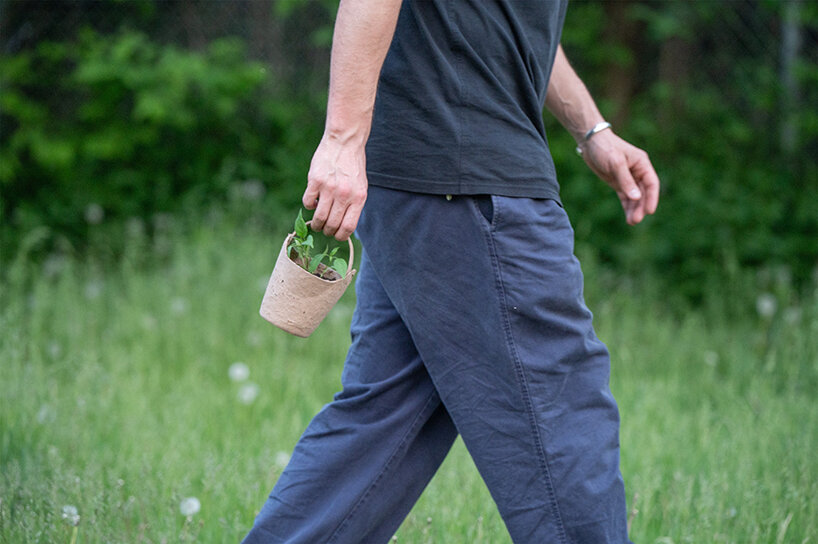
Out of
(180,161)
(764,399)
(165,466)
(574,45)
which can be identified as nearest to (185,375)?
(165,466)

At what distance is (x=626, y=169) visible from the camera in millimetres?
1896

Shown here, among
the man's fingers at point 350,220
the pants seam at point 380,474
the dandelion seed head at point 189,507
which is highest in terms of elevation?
the man's fingers at point 350,220

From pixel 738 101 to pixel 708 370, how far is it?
2676mm

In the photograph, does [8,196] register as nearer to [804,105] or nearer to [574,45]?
[574,45]

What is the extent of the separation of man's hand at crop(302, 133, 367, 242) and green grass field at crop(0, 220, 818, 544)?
1.01 m

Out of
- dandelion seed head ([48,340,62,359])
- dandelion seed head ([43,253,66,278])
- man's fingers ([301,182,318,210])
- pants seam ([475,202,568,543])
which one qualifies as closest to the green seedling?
man's fingers ([301,182,318,210])

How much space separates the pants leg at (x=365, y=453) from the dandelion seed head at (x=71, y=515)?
0.51 metres

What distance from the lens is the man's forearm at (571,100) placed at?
193 centimetres

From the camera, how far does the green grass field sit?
2229mm

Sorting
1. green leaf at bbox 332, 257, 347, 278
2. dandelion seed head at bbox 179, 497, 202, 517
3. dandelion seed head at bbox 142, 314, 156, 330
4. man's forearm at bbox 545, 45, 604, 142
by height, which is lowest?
dandelion seed head at bbox 142, 314, 156, 330

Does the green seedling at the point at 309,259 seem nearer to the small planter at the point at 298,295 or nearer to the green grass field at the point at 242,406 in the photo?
the small planter at the point at 298,295

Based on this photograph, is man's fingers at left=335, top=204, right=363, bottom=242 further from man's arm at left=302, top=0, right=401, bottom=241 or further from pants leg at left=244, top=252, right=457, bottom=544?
pants leg at left=244, top=252, right=457, bottom=544

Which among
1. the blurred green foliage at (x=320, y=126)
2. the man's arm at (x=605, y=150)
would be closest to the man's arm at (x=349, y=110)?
the man's arm at (x=605, y=150)

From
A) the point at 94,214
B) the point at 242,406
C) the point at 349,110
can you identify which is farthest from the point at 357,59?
the point at 94,214
